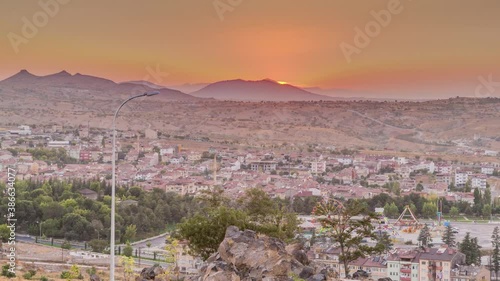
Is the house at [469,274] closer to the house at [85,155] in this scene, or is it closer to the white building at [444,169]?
the white building at [444,169]

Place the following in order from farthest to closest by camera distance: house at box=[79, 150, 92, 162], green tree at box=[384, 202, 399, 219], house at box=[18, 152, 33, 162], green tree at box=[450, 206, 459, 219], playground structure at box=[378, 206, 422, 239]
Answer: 1. house at box=[79, 150, 92, 162]
2. house at box=[18, 152, 33, 162]
3. green tree at box=[450, 206, 459, 219]
4. green tree at box=[384, 202, 399, 219]
5. playground structure at box=[378, 206, 422, 239]

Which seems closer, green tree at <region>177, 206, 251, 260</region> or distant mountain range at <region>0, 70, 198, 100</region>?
green tree at <region>177, 206, 251, 260</region>

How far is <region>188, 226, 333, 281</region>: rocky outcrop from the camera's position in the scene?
7789 millimetres

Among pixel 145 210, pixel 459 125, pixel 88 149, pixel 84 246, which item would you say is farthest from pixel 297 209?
pixel 459 125

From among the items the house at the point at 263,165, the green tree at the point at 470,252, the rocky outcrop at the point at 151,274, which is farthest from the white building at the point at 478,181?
the rocky outcrop at the point at 151,274

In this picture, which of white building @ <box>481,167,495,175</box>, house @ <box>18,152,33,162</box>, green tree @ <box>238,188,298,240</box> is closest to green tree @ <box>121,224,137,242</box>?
green tree @ <box>238,188,298,240</box>

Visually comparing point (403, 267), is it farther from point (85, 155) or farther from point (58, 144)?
point (58, 144)

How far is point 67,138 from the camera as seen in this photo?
66.3 m

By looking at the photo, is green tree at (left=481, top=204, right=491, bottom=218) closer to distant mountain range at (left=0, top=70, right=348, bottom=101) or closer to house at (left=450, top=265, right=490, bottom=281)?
house at (left=450, top=265, right=490, bottom=281)

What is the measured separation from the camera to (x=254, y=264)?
8102mm

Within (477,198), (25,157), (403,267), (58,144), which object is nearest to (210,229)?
(403,267)

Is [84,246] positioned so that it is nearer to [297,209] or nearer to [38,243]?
[38,243]

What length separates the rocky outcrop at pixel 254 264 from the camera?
7.79 metres

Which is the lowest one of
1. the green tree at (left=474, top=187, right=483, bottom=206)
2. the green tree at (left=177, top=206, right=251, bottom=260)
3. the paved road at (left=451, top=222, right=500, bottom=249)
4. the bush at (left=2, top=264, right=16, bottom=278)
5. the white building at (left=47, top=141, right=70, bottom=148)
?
the paved road at (left=451, top=222, right=500, bottom=249)
